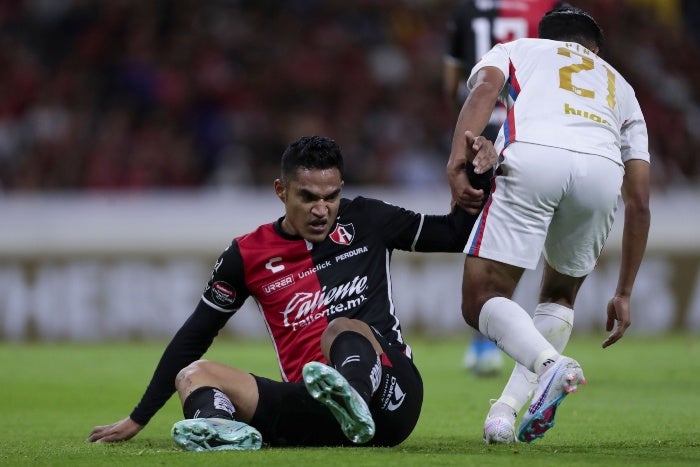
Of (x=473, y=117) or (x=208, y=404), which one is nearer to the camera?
(x=208, y=404)

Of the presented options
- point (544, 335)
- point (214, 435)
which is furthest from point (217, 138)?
point (214, 435)

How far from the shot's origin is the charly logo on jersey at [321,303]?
4516mm

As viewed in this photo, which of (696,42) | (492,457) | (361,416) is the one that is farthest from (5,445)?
(696,42)

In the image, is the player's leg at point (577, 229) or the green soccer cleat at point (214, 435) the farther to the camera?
the player's leg at point (577, 229)

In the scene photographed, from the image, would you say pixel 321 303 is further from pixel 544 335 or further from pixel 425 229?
pixel 544 335

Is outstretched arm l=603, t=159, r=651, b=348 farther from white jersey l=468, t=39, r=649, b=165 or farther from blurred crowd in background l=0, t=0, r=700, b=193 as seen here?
blurred crowd in background l=0, t=0, r=700, b=193

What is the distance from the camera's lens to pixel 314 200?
4492mm

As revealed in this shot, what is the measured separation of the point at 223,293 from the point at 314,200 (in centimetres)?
51

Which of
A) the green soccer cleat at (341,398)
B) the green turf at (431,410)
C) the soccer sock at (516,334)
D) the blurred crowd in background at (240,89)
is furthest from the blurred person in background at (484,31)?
the blurred crowd in background at (240,89)

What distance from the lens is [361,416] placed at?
12.6 ft

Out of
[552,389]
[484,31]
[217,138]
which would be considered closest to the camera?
[552,389]

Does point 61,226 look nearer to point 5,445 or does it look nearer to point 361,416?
point 5,445

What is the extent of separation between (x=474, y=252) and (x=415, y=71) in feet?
31.5

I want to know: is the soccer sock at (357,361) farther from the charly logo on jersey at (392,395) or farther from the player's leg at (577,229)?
the player's leg at (577,229)
